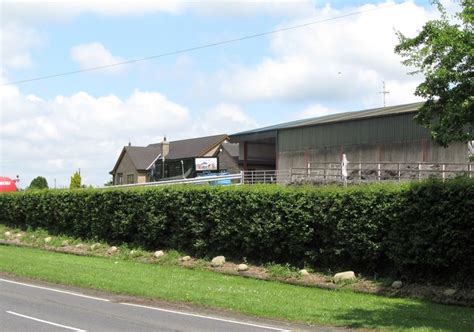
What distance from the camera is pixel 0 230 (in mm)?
37000

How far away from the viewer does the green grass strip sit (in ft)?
42.5

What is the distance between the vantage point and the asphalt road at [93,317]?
11.0 meters

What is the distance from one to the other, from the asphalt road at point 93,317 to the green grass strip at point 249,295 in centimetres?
148

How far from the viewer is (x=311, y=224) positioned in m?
21.0

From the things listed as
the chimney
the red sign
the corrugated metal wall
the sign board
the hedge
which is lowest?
the hedge

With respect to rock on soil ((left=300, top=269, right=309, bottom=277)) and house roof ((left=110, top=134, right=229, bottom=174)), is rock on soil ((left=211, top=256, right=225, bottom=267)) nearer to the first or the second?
rock on soil ((left=300, top=269, right=309, bottom=277))

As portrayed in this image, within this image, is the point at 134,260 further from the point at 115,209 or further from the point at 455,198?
the point at 455,198

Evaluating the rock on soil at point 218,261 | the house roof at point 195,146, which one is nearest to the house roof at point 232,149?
the house roof at point 195,146

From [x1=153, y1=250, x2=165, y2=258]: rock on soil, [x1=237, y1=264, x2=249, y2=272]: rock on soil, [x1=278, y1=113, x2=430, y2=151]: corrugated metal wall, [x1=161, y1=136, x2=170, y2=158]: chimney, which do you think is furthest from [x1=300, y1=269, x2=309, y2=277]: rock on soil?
[x1=161, y1=136, x2=170, y2=158]: chimney

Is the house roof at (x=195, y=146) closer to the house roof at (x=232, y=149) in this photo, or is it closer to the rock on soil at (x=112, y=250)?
the house roof at (x=232, y=149)

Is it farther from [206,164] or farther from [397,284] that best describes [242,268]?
[206,164]

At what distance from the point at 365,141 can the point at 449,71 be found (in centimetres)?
3708

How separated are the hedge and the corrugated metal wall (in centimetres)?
2189

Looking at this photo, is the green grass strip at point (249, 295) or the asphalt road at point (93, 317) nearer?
the asphalt road at point (93, 317)
